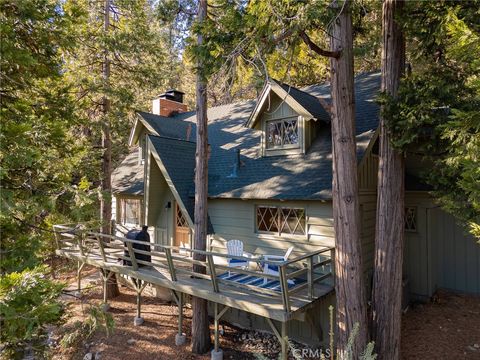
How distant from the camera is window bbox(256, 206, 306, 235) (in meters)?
8.15

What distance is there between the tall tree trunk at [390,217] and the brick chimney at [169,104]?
12788 millimetres

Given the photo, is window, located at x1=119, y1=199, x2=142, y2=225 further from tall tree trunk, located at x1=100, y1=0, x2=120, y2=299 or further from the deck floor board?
the deck floor board

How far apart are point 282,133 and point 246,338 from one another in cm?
598

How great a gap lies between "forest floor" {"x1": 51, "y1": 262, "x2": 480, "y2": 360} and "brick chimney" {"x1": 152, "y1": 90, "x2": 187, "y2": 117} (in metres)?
10.6

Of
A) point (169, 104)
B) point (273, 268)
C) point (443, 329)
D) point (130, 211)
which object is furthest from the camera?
point (169, 104)

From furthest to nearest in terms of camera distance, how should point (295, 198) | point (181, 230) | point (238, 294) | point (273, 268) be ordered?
1. point (181, 230)
2. point (273, 268)
3. point (295, 198)
4. point (238, 294)

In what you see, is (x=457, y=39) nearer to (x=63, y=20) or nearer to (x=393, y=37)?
(x=393, y=37)

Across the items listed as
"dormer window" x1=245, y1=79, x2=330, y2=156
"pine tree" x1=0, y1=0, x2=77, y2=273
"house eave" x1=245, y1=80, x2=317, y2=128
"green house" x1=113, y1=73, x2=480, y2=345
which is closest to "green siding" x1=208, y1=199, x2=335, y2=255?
"green house" x1=113, y1=73, x2=480, y2=345

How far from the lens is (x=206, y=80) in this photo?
5836 mm

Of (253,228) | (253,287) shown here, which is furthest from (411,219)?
(253,287)

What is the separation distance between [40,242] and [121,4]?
967 cm

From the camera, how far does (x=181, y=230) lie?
1092cm

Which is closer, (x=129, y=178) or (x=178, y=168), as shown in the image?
(x=178, y=168)

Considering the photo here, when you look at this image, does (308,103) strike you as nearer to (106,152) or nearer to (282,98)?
(282,98)
